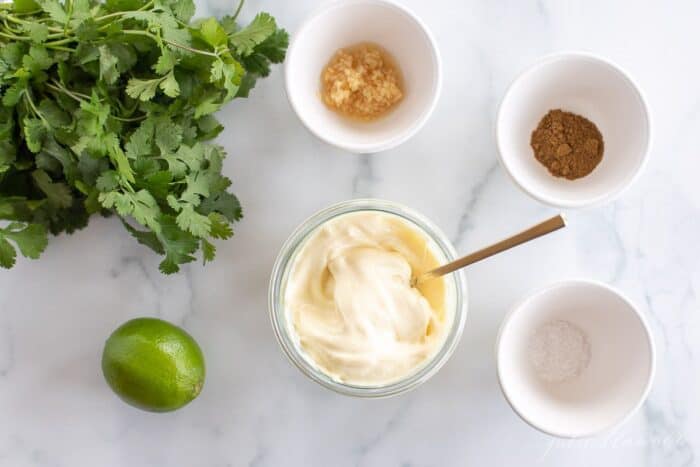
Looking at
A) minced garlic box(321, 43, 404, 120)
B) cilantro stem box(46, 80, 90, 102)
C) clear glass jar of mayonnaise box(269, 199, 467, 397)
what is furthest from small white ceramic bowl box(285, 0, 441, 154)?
cilantro stem box(46, 80, 90, 102)

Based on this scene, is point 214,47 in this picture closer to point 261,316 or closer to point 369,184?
point 369,184

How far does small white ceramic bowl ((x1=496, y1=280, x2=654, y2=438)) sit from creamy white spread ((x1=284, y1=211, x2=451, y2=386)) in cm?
17

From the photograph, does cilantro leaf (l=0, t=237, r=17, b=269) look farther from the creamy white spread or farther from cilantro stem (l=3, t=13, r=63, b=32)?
the creamy white spread

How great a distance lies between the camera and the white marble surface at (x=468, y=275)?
163 centimetres

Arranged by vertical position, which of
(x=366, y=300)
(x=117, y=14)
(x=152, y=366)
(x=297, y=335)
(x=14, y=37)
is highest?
(x=117, y=14)

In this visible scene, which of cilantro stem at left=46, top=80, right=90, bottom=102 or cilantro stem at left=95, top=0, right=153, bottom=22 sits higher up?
cilantro stem at left=95, top=0, right=153, bottom=22

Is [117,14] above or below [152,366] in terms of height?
above

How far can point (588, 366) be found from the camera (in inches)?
63.3

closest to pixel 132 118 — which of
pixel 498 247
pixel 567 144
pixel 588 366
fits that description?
pixel 498 247

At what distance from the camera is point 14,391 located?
1.66 m

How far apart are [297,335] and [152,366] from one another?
0.26 meters

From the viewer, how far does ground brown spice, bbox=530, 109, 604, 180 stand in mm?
1572

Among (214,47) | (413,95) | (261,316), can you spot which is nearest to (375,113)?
(413,95)

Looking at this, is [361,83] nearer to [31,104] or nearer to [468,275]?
[468,275]
